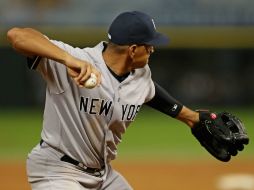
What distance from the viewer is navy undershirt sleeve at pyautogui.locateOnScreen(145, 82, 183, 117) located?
543 cm

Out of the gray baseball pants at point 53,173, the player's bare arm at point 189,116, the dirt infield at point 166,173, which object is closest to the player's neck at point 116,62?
the gray baseball pants at point 53,173

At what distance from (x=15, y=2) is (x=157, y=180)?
603 cm

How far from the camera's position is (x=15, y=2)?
14086 mm

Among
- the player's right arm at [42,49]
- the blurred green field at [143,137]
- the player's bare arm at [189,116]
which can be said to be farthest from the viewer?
the blurred green field at [143,137]

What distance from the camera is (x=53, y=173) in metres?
4.80

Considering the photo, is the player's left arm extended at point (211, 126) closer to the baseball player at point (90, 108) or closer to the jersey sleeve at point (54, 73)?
the baseball player at point (90, 108)

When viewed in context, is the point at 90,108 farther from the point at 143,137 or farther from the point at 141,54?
the point at 143,137


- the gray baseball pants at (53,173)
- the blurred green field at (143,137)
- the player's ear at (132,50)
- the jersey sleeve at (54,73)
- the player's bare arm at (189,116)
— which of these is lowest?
the blurred green field at (143,137)

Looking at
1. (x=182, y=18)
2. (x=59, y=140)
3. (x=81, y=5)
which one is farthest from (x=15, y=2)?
(x=59, y=140)

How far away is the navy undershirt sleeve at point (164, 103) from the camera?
5.43 meters

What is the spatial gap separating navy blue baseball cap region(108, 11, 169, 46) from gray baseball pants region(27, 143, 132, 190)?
851 millimetres

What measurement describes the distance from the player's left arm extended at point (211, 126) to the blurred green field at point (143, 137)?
526 cm

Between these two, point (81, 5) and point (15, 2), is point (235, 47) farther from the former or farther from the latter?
point (15, 2)

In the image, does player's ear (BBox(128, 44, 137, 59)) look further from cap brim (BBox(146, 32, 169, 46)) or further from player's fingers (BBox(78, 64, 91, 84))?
player's fingers (BBox(78, 64, 91, 84))
